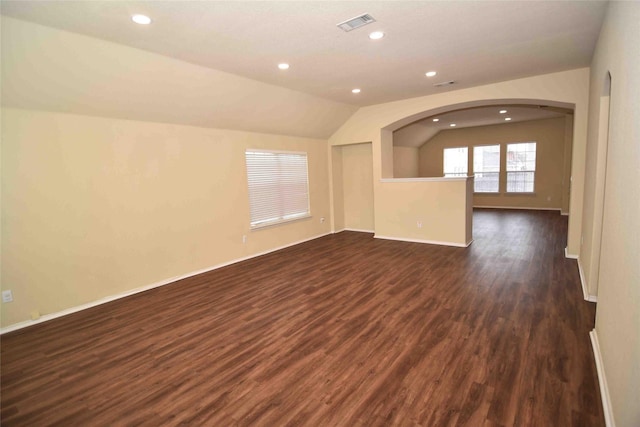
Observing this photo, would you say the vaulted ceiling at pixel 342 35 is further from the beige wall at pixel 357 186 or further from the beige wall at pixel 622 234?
the beige wall at pixel 357 186

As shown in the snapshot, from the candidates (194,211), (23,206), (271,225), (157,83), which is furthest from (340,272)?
(23,206)

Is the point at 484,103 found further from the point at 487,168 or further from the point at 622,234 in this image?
the point at 487,168

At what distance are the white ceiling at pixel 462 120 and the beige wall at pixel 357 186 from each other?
161 centimetres

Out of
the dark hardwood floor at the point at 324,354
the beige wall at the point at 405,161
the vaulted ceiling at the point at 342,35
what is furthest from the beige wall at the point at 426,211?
the beige wall at the point at 405,161

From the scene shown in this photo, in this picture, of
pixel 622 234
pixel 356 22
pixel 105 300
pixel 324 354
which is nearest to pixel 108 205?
pixel 105 300

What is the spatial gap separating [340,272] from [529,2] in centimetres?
359

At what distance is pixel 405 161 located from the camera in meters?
10.5

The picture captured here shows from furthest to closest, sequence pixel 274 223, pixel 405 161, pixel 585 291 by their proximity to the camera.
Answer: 1. pixel 405 161
2. pixel 274 223
3. pixel 585 291

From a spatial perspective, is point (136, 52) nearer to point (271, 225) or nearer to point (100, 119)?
point (100, 119)

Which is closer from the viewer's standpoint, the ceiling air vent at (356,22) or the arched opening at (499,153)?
the ceiling air vent at (356,22)

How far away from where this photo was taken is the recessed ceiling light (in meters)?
2.53

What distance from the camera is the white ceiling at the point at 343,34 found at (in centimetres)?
249

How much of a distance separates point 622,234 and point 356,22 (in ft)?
8.14

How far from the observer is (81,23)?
260cm
